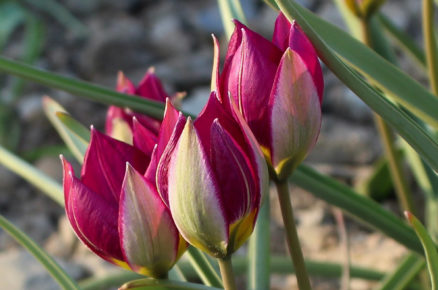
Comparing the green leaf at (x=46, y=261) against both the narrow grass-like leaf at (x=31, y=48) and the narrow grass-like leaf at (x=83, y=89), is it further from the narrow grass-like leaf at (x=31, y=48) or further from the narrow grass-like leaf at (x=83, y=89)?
the narrow grass-like leaf at (x=31, y=48)

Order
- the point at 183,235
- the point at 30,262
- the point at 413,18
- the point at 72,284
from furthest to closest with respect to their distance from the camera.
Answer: the point at 413,18 < the point at 30,262 < the point at 72,284 < the point at 183,235

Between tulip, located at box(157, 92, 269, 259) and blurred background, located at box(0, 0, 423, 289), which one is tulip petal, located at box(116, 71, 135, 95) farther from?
blurred background, located at box(0, 0, 423, 289)

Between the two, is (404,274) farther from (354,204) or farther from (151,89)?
(151,89)

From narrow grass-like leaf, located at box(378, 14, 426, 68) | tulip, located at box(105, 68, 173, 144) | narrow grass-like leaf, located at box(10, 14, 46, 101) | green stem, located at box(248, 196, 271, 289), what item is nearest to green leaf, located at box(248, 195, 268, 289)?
green stem, located at box(248, 196, 271, 289)

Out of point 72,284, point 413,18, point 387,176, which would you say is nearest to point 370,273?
point 387,176

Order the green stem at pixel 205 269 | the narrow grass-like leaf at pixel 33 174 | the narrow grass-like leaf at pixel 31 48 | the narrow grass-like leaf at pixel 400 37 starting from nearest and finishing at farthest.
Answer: the green stem at pixel 205 269, the narrow grass-like leaf at pixel 33 174, the narrow grass-like leaf at pixel 400 37, the narrow grass-like leaf at pixel 31 48

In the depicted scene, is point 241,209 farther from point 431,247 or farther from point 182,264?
point 182,264

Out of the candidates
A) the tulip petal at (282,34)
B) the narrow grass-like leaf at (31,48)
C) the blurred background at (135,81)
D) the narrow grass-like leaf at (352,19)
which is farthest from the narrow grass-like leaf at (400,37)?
the narrow grass-like leaf at (31,48)
